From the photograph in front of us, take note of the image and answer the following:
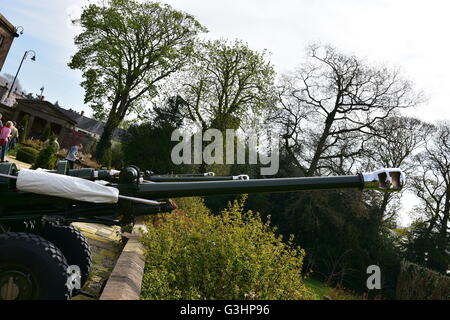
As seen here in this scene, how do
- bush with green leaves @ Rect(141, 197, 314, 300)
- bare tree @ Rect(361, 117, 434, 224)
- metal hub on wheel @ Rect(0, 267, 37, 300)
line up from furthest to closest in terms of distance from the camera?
bare tree @ Rect(361, 117, 434, 224) < bush with green leaves @ Rect(141, 197, 314, 300) < metal hub on wheel @ Rect(0, 267, 37, 300)

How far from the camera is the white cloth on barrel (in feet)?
9.09

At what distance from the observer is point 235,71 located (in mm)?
29219

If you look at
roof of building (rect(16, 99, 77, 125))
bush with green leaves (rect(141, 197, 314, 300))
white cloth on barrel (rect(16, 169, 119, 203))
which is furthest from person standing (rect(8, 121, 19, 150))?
roof of building (rect(16, 99, 77, 125))

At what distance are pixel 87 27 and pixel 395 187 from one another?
30425 mm

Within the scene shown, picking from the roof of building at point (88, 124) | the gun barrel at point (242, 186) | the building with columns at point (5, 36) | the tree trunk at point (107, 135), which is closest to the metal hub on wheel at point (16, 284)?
the gun barrel at point (242, 186)

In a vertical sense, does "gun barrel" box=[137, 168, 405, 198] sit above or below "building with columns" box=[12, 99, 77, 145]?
below

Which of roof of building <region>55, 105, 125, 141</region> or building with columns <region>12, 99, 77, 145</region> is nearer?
building with columns <region>12, 99, 77, 145</region>

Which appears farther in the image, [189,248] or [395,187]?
[189,248]

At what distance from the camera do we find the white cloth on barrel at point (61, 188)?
277cm

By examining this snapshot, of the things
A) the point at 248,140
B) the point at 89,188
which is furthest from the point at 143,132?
the point at 89,188

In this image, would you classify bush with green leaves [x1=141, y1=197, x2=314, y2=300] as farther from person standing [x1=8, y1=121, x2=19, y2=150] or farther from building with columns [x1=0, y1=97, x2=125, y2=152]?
building with columns [x1=0, y1=97, x2=125, y2=152]

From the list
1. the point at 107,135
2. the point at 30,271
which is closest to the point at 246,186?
the point at 30,271
